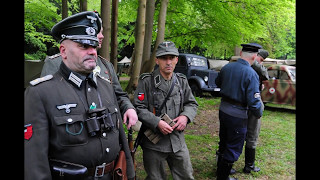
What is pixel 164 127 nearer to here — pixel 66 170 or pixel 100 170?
pixel 100 170

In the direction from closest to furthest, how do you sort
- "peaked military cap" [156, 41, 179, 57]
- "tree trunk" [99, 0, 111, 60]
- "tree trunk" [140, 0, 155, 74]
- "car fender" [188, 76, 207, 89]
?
"peaked military cap" [156, 41, 179, 57]
"tree trunk" [99, 0, 111, 60]
"tree trunk" [140, 0, 155, 74]
"car fender" [188, 76, 207, 89]

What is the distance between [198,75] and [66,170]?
38.5ft

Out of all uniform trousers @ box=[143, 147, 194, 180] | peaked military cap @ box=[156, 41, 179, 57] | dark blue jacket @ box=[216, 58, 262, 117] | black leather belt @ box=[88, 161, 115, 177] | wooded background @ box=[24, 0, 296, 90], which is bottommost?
uniform trousers @ box=[143, 147, 194, 180]

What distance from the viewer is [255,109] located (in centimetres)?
343

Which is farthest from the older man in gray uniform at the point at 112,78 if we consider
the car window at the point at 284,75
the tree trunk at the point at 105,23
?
the car window at the point at 284,75

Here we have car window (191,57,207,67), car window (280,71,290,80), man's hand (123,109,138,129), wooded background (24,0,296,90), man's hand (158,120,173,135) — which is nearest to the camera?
man's hand (123,109,138,129)

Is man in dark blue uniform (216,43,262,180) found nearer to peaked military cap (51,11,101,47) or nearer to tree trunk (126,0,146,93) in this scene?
peaked military cap (51,11,101,47)

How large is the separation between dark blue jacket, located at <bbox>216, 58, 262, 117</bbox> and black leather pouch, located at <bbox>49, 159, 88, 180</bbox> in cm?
253

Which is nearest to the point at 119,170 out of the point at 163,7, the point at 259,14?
the point at 163,7

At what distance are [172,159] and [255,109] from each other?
1411 millimetres

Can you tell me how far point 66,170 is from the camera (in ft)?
5.32

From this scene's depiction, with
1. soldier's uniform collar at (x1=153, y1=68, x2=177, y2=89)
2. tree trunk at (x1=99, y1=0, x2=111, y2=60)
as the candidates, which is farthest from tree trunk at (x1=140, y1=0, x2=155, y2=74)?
soldier's uniform collar at (x1=153, y1=68, x2=177, y2=89)

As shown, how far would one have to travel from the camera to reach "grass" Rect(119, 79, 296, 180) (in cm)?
434
